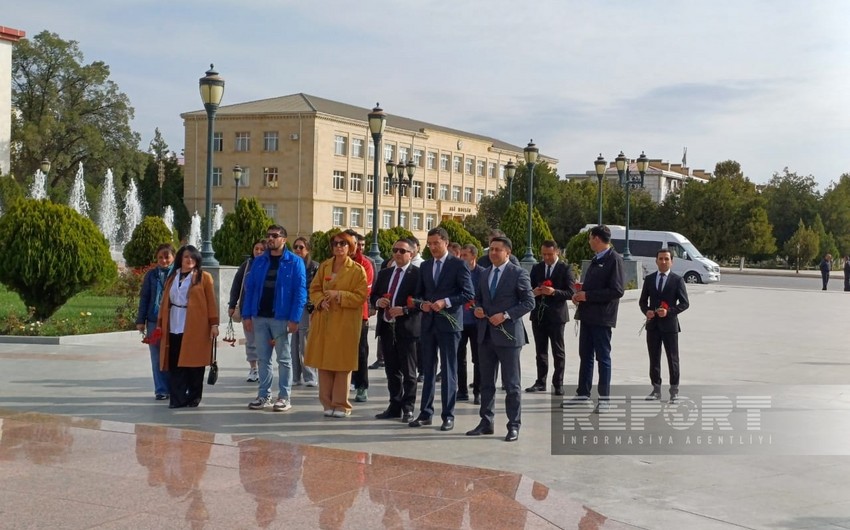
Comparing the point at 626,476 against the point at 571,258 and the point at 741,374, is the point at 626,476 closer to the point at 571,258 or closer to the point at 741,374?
the point at 741,374

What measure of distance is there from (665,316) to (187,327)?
15.9 ft

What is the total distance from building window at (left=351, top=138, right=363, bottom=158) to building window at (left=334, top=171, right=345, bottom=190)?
7.12 feet

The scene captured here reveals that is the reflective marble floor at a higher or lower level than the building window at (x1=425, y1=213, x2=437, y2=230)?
lower

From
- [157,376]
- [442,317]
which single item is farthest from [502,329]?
[157,376]

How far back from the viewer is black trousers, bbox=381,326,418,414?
8.69 meters

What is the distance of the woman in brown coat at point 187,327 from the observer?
894 centimetres

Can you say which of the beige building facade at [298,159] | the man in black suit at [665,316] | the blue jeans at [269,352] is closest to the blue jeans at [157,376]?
the blue jeans at [269,352]

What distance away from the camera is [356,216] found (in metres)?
78.9

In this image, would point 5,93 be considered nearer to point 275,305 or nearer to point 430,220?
point 430,220

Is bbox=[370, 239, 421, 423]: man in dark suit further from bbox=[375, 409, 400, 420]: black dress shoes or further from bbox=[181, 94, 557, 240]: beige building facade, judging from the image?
bbox=[181, 94, 557, 240]: beige building facade

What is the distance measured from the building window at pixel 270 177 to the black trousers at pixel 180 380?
66041 mm

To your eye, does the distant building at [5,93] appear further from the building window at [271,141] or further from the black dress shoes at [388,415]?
the black dress shoes at [388,415]

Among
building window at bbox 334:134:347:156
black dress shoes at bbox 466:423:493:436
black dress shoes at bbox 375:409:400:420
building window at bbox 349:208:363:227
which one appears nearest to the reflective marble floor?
black dress shoes at bbox 466:423:493:436

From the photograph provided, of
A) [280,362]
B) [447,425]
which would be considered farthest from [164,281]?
[447,425]
